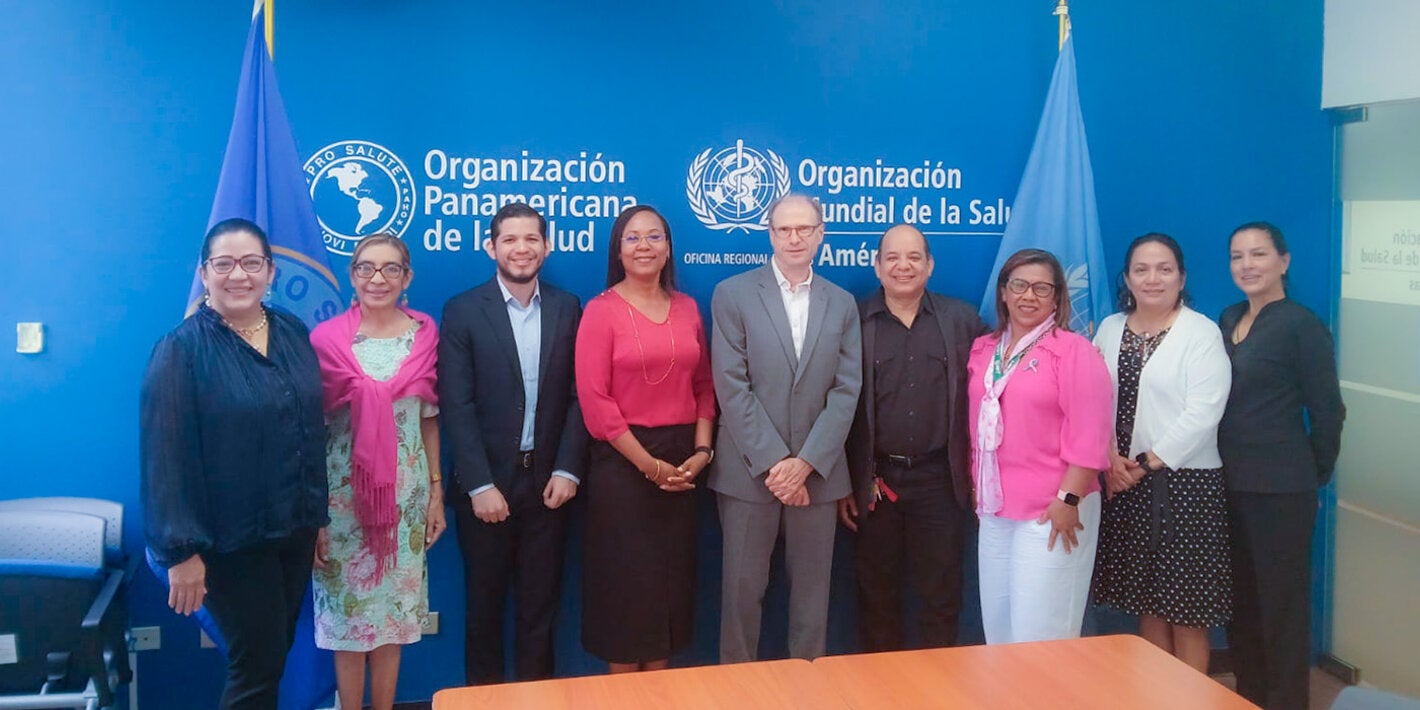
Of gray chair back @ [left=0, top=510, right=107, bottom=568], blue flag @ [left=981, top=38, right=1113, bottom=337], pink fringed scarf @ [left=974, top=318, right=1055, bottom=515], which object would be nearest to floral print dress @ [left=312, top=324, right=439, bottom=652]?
gray chair back @ [left=0, top=510, right=107, bottom=568]

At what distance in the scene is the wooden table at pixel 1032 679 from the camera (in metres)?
1.86

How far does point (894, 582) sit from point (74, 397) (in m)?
2.95

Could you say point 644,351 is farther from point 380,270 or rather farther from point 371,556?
point 371,556

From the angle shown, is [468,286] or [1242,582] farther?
[468,286]

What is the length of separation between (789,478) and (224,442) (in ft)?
5.36

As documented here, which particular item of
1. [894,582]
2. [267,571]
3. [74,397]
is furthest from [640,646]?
[74,397]

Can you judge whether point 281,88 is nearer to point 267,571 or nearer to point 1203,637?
point 267,571

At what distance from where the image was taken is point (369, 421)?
279 cm

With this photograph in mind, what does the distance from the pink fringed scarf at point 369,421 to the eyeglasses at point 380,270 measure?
5.9 inches

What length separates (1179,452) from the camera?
3043mm

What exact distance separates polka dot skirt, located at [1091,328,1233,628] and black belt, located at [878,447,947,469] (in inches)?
23.9

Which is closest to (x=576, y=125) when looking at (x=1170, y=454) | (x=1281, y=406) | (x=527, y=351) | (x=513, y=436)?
(x=527, y=351)

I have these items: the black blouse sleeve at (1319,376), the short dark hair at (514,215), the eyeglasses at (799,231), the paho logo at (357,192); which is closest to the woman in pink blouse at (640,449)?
the short dark hair at (514,215)

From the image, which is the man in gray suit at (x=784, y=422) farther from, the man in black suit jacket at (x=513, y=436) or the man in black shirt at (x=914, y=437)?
the man in black suit jacket at (x=513, y=436)
